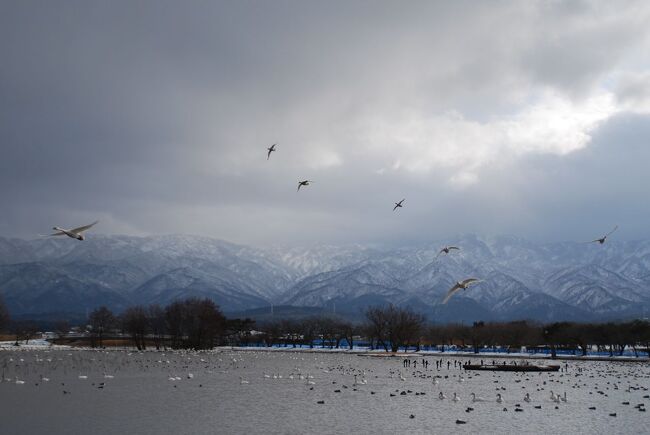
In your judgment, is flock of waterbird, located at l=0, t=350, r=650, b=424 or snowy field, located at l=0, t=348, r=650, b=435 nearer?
snowy field, located at l=0, t=348, r=650, b=435

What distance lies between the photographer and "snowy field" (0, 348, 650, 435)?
136 ft

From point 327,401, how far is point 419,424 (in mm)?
13557

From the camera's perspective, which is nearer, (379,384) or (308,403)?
(308,403)

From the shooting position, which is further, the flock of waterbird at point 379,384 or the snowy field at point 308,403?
the flock of waterbird at point 379,384

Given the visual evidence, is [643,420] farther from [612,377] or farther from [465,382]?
[612,377]

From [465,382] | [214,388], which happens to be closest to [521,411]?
[465,382]

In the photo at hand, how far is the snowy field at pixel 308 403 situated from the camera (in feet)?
136

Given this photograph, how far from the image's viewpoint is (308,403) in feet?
174

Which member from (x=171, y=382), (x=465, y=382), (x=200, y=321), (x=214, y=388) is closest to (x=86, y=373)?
(x=171, y=382)

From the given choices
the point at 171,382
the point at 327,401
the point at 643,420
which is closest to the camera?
the point at 643,420

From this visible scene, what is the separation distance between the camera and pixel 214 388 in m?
65.0

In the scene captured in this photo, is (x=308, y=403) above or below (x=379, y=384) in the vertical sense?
above

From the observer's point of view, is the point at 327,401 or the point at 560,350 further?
the point at 560,350

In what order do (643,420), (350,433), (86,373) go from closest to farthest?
(350,433) → (643,420) → (86,373)
